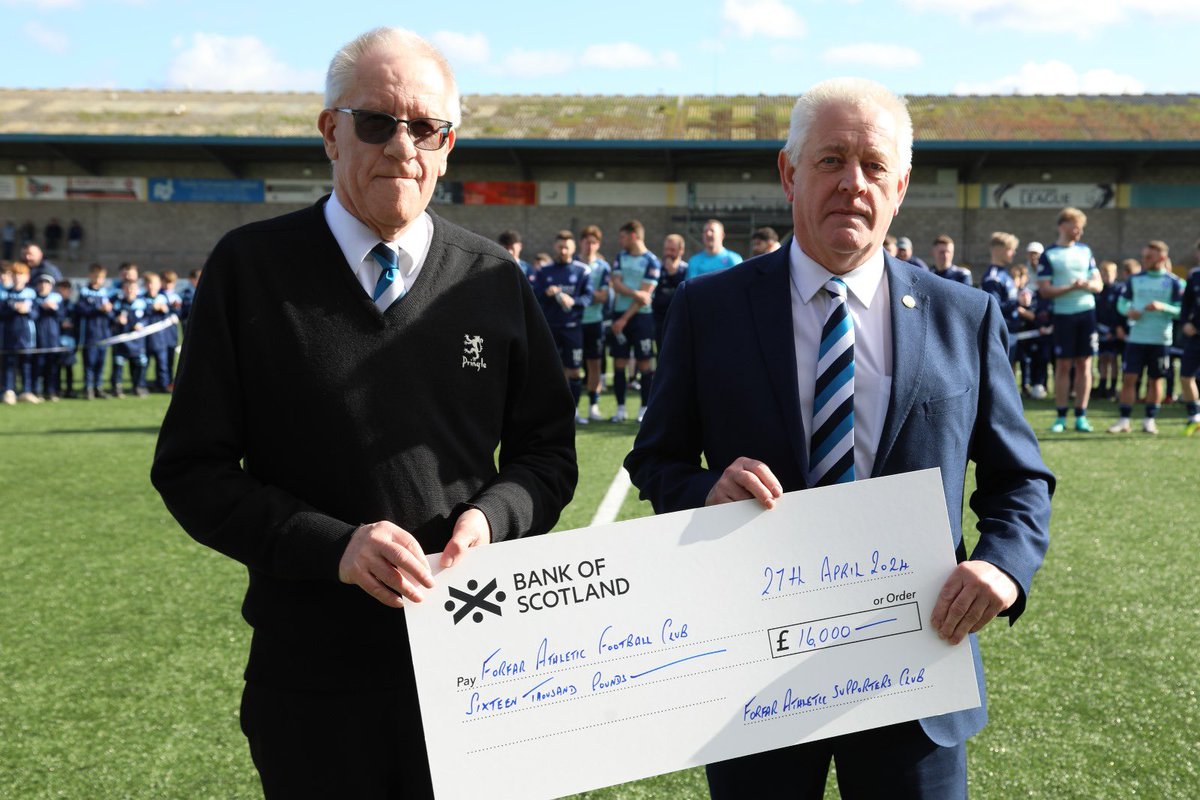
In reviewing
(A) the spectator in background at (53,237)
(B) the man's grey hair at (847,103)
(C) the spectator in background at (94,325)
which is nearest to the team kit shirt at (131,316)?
(C) the spectator in background at (94,325)

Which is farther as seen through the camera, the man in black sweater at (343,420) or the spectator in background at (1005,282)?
the spectator in background at (1005,282)

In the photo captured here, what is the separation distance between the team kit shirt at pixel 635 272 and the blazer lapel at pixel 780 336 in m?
11.5

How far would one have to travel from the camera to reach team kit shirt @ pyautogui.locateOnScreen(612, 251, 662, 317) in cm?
1362

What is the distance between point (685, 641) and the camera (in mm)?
1884

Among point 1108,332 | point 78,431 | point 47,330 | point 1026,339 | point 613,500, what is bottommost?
point 78,431

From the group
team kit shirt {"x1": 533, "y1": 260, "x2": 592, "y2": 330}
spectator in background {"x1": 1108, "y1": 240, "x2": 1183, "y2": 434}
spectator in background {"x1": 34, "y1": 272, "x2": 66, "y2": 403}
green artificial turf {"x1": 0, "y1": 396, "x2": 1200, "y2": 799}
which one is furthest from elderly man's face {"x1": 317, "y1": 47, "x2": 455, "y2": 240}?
spectator in background {"x1": 34, "y1": 272, "x2": 66, "y2": 403}

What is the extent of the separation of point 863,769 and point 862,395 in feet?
2.24

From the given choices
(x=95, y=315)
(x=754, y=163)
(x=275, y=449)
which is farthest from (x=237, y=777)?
(x=754, y=163)

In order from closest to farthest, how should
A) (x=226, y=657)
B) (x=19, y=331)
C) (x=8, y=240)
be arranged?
(x=226, y=657)
(x=19, y=331)
(x=8, y=240)

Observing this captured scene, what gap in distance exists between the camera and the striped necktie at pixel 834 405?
6.46 feet

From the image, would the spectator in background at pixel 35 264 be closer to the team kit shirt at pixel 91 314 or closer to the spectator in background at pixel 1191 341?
the team kit shirt at pixel 91 314

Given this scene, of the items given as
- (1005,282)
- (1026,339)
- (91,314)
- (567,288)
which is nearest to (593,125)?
(91,314)

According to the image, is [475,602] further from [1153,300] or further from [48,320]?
[48,320]

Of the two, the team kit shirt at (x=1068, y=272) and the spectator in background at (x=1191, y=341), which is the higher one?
the team kit shirt at (x=1068, y=272)
